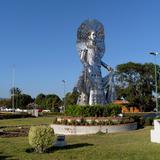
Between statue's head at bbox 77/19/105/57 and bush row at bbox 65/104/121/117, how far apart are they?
37.6 feet

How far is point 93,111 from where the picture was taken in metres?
34.0

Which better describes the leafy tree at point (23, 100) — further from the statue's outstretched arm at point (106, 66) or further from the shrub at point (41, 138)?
the shrub at point (41, 138)

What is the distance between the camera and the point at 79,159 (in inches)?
648

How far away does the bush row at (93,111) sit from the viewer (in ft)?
111

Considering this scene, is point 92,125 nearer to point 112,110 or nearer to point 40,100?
point 112,110

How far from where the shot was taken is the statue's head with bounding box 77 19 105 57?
45.0 m

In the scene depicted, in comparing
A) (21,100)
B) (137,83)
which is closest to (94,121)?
(137,83)

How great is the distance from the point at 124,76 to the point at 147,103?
7.71 m

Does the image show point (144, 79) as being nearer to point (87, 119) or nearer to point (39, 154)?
point (87, 119)

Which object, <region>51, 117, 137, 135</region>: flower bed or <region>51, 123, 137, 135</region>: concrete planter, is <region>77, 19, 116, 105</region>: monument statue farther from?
<region>51, 123, 137, 135</region>: concrete planter

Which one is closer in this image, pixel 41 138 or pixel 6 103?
pixel 41 138

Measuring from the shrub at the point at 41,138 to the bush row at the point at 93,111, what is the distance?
1531cm

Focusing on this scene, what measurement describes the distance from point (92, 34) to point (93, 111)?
43.7 ft

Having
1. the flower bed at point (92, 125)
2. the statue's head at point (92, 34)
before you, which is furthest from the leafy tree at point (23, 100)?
the flower bed at point (92, 125)
